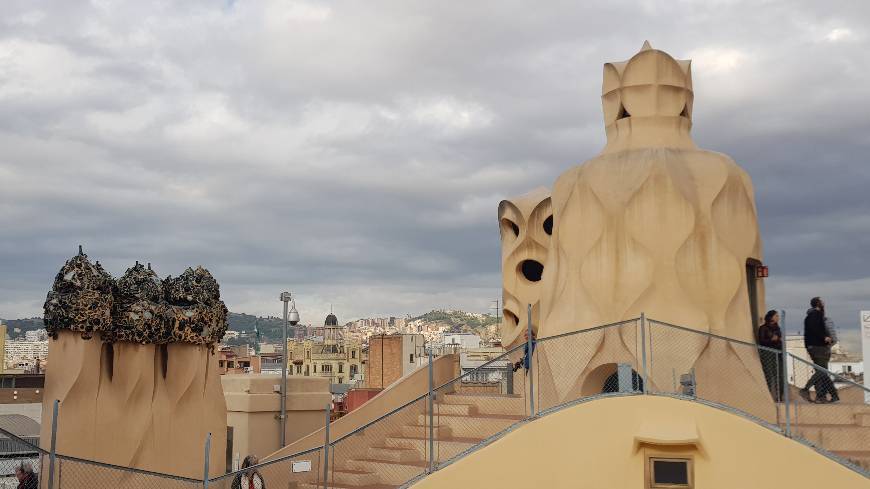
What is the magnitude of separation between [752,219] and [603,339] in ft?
13.7

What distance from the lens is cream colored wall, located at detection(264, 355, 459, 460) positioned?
1479 centimetres

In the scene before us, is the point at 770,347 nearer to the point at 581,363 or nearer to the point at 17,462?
the point at 581,363

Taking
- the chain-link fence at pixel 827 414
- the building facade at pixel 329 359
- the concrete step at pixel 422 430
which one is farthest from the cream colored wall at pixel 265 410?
the building facade at pixel 329 359

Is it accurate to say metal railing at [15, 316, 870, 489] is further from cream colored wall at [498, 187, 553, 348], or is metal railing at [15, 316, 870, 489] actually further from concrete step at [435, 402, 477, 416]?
cream colored wall at [498, 187, 553, 348]

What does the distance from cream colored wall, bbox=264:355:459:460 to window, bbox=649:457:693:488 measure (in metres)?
6.91

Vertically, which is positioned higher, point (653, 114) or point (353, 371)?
point (653, 114)

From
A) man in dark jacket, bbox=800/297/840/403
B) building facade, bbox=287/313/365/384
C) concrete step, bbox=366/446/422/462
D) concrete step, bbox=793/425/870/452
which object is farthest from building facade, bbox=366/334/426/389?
building facade, bbox=287/313/365/384

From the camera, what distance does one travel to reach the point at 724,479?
9664 mm

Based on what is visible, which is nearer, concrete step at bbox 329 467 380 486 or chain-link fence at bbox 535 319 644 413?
concrete step at bbox 329 467 380 486

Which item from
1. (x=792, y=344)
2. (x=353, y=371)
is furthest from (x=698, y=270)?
(x=353, y=371)

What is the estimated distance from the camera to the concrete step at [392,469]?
1334 cm

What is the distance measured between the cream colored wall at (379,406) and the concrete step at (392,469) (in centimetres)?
119

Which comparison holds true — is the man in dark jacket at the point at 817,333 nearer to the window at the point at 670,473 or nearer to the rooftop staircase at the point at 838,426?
the rooftop staircase at the point at 838,426

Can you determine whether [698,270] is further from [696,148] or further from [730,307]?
[696,148]
